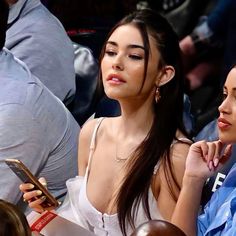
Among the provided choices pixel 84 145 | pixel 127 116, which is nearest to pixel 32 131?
pixel 84 145

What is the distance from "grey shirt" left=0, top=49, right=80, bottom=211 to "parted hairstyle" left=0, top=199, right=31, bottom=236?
669 mm

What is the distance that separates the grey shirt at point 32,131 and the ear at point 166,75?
1.32 feet

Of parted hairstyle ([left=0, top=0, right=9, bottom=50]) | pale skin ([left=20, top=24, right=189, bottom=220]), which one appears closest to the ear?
pale skin ([left=20, top=24, right=189, bottom=220])

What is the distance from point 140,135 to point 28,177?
15.5 inches

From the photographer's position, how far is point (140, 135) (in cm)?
238

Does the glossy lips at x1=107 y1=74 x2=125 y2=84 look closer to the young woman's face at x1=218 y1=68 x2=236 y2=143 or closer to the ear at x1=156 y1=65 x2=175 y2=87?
the ear at x1=156 y1=65 x2=175 y2=87

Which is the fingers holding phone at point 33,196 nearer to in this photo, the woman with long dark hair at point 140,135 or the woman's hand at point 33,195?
the woman's hand at point 33,195

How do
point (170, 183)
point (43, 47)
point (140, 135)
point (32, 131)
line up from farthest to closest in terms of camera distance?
point (43, 47) → point (32, 131) → point (140, 135) → point (170, 183)

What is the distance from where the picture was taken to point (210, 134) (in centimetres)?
272

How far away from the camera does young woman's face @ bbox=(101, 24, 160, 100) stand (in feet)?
7.61

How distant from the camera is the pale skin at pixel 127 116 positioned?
2.30m

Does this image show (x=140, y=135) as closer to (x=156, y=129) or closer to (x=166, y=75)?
(x=156, y=129)

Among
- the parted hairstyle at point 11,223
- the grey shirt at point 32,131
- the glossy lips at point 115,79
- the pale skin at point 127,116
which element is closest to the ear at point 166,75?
the pale skin at point 127,116

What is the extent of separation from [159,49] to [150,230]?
2.72 ft
